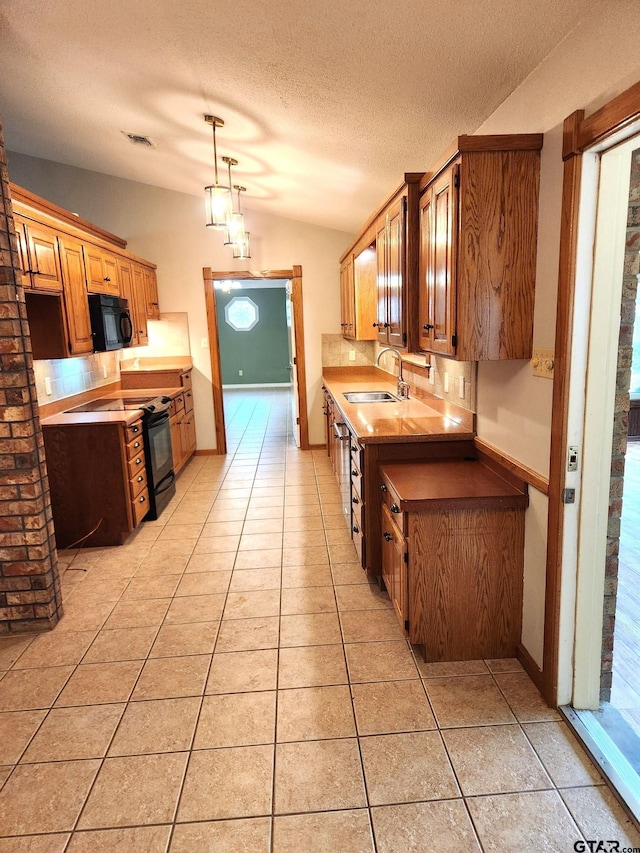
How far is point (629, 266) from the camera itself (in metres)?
1.68

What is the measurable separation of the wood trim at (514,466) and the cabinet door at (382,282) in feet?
3.65

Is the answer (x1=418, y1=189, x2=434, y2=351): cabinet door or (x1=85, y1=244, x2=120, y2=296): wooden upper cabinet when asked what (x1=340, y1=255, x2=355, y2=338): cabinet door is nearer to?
(x1=85, y1=244, x2=120, y2=296): wooden upper cabinet

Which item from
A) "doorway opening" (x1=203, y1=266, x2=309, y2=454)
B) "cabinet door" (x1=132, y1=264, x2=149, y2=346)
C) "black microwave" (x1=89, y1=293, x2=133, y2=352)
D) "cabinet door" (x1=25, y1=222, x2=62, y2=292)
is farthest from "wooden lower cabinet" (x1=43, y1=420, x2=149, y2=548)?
"doorway opening" (x1=203, y1=266, x2=309, y2=454)

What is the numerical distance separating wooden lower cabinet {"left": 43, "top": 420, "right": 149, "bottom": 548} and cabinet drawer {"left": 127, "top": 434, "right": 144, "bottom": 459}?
0.02 meters

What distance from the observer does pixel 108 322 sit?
4043mm

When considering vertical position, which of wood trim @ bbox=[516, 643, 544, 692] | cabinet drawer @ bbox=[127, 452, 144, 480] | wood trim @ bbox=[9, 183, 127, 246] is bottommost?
wood trim @ bbox=[516, 643, 544, 692]

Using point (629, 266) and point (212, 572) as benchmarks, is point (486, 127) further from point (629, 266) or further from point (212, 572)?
point (212, 572)

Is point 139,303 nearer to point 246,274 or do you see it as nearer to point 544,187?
point 246,274

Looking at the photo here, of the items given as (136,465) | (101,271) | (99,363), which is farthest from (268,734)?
(99,363)

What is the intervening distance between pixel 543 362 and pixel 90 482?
9.74 ft

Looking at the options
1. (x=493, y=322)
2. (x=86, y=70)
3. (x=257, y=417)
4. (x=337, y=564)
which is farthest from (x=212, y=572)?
(x=257, y=417)

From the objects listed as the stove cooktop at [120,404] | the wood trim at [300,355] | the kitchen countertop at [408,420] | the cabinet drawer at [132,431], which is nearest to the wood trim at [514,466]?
the kitchen countertop at [408,420]

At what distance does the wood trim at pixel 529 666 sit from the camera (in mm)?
2027

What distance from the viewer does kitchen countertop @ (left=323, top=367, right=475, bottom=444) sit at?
2.68 m
